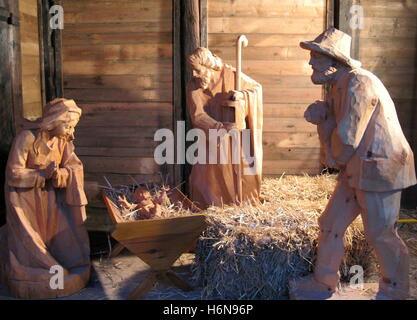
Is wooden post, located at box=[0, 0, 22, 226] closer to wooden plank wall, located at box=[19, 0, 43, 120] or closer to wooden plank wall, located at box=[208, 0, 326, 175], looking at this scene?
wooden plank wall, located at box=[19, 0, 43, 120]

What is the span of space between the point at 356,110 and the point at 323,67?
0.45m

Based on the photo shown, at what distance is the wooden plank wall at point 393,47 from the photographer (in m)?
5.95

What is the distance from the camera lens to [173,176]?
6422 millimetres

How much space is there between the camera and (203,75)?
15.2 feet

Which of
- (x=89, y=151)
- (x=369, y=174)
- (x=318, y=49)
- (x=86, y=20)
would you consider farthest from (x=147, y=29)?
(x=369, y=174)

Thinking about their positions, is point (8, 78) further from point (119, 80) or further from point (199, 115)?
point (199, 115)

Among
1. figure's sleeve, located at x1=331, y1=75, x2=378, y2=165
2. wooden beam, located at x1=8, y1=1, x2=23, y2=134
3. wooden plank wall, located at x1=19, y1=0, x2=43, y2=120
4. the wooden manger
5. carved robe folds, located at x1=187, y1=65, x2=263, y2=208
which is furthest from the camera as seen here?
wooden plank wall, located at x1=19, y1=0, x2=43, y2=120

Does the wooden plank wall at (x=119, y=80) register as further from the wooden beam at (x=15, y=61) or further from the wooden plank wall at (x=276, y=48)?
the wooden beam at (x=15, y=61)

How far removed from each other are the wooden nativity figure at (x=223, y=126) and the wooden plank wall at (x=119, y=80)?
63.4 inches

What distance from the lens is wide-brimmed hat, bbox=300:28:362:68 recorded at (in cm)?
352

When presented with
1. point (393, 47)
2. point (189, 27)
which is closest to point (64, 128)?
point (189, 27)

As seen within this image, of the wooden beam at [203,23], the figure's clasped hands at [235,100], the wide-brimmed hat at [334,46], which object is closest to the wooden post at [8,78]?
the wooden beam at [203,23]

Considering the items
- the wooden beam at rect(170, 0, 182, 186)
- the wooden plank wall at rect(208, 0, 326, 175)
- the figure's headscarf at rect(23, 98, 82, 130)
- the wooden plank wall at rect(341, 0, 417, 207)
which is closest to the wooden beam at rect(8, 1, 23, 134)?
the figure's headscarf at rect(23, 98, 82, 130)

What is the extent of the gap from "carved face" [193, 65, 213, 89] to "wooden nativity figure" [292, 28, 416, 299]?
1.25 m
